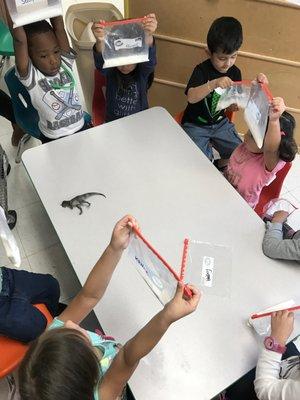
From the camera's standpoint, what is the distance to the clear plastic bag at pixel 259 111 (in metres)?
1.44

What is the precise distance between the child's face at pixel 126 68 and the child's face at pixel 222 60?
0.39 m

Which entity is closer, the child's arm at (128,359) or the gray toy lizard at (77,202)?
the child's arm at (128,359)

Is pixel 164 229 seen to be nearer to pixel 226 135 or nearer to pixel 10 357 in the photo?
pixel 10 357

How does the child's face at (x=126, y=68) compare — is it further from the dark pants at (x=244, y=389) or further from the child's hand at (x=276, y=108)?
the dark pants at (x=244, y=389)

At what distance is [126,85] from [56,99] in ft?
1.19

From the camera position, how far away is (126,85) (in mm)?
1971

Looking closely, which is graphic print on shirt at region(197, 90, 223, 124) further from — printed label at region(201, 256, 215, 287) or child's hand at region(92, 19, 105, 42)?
printed label at region(201, 256, 215, 287)

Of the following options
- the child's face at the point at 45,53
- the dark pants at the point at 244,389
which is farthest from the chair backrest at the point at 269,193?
the child's face at the point at 45,53

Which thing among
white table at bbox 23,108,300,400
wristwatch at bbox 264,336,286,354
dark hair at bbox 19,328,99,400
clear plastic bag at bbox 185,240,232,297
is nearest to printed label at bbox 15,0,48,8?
white table at bbox 23,108,300,400

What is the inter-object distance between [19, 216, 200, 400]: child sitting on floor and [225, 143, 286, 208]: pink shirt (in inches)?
34.4

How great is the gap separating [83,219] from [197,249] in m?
0.43

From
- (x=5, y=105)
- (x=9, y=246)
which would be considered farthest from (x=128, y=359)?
(x=5, y=105)

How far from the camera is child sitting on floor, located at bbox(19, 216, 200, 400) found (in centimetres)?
79

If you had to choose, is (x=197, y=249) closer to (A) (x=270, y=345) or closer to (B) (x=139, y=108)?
(A) (x=270, y=345)
